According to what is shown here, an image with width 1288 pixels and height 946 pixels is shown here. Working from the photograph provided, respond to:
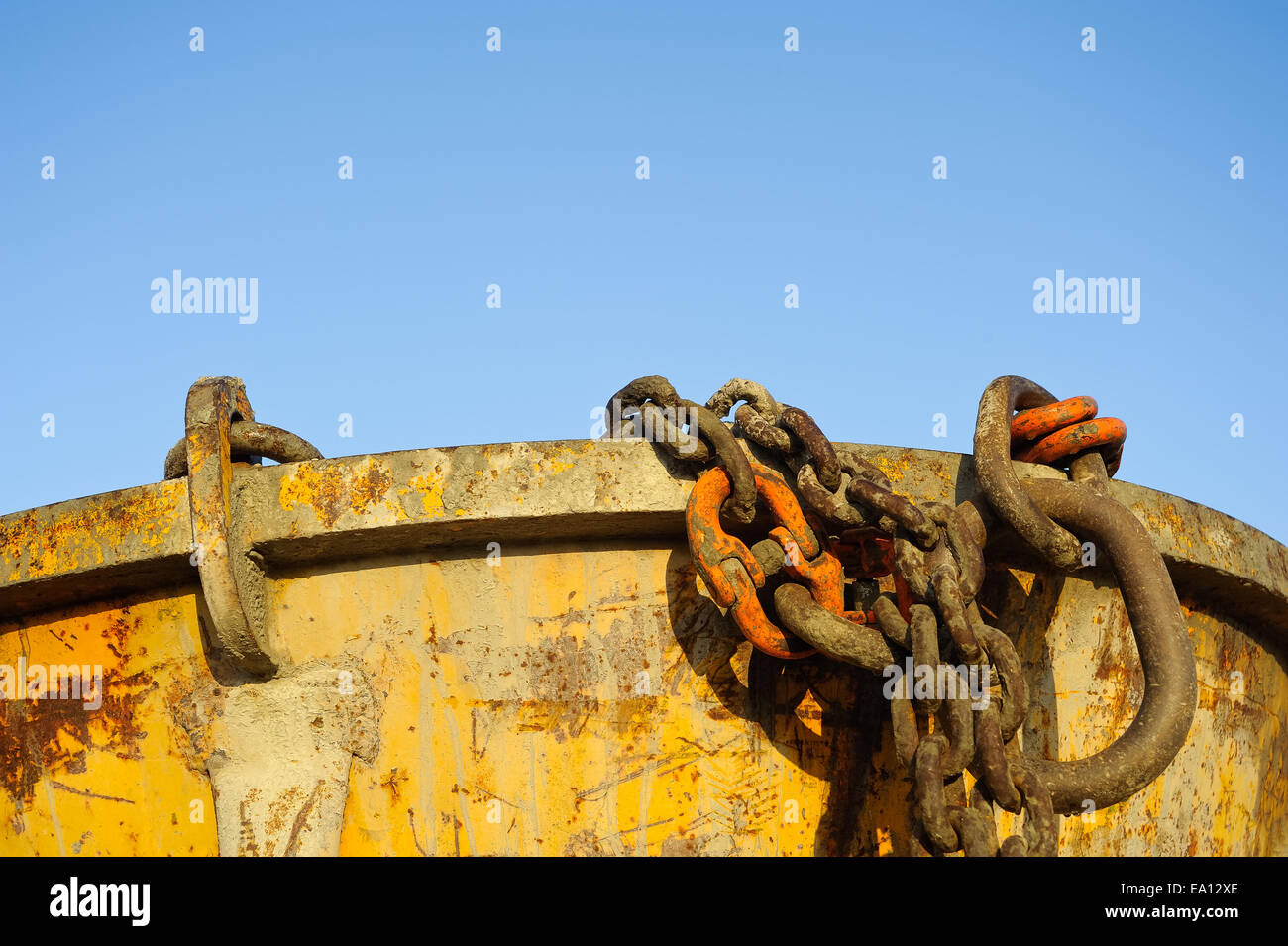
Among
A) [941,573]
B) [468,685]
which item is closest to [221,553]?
[468,685]

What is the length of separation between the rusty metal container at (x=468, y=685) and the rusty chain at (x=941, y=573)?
13 cm

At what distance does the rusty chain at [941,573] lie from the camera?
2.62m

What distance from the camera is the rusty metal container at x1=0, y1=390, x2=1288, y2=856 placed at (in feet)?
9.93

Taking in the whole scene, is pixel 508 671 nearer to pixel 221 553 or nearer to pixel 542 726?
pixel 542 726

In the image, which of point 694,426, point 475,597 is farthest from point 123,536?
point 694,426

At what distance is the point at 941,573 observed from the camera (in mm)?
2750

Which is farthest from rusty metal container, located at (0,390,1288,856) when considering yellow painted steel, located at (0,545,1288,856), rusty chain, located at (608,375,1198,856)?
rusty chain, located at (608,375,1198,856)

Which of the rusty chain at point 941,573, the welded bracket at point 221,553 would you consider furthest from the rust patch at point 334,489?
the rusty chain at point 941,573

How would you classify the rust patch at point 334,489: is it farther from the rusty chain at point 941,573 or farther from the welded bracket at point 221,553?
the rusty chain at point 941,573

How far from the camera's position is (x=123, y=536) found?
314 centimetres

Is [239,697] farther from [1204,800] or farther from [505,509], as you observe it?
[1204,800]

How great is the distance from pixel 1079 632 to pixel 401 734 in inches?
63.2

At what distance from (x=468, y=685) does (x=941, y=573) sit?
107 cm

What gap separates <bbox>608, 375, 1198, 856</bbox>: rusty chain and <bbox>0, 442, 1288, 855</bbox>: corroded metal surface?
0.42 ft
